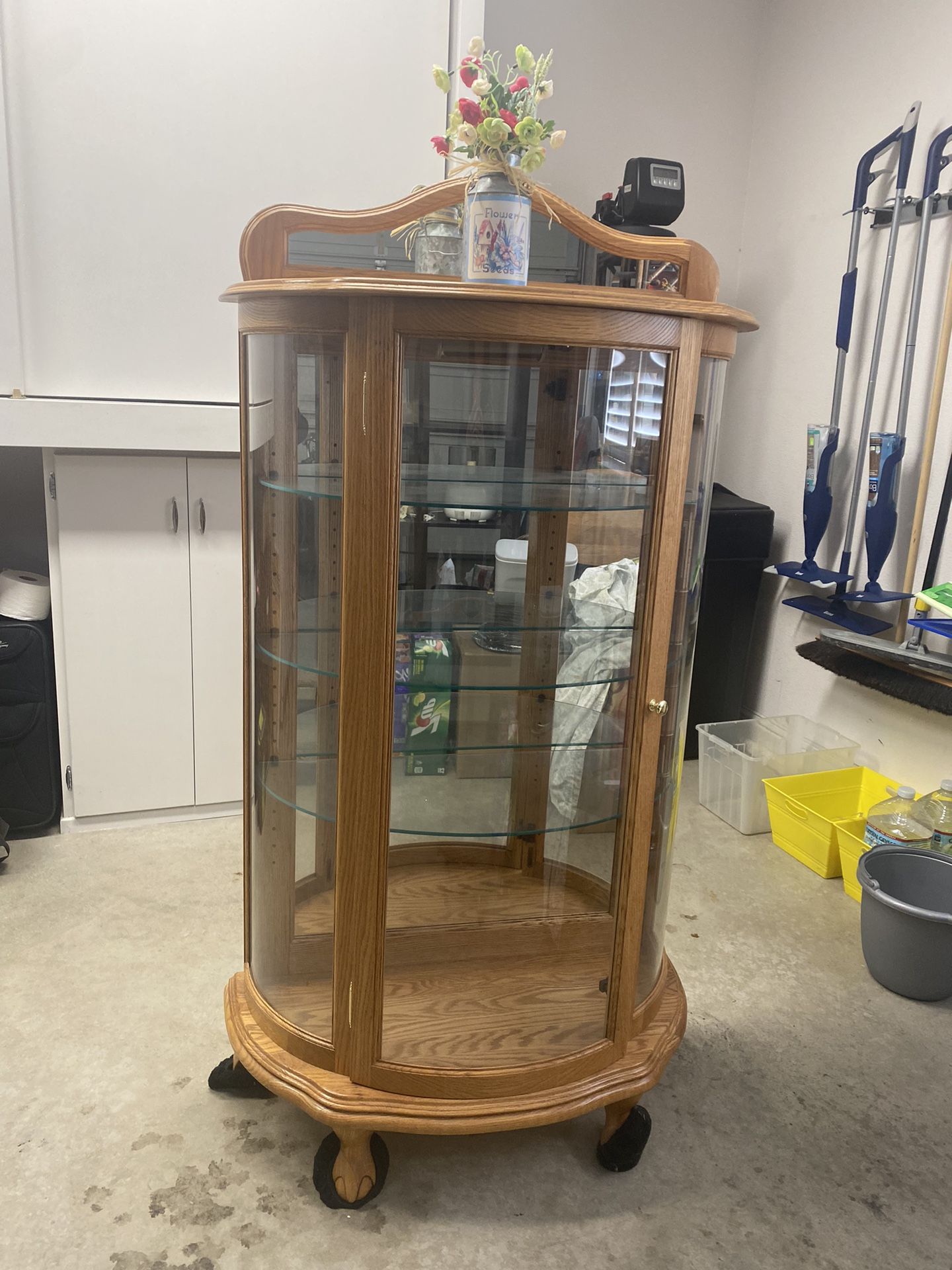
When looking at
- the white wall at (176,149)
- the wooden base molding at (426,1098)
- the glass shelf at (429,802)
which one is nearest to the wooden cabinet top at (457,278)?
the glass shelf at (429,802)

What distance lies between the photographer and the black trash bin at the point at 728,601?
3.11m

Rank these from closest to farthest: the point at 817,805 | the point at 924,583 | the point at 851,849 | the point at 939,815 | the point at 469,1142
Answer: the point at 469,1142 < the point at 939,815 < the point at 851,849 < the point at 924,583 < the point at 817,805

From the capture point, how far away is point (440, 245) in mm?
1485

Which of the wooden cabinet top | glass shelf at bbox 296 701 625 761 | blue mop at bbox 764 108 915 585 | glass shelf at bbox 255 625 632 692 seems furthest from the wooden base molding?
blue mop at bbox 764 108 915 585

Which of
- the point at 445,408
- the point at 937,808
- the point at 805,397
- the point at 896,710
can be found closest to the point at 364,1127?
the point at 445,408

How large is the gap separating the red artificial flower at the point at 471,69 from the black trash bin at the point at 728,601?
1.92 metres

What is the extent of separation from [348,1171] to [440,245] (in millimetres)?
1430

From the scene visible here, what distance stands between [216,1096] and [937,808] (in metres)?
1.73

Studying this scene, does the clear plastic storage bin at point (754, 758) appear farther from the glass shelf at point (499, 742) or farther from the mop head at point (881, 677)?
the glass shelf at point (499, 742)

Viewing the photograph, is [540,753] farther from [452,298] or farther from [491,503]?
[452,298]

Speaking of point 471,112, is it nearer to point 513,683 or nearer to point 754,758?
point 513,683

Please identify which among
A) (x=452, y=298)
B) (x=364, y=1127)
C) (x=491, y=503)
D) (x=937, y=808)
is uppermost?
(x=452, y=298)

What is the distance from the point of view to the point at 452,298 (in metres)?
1.23

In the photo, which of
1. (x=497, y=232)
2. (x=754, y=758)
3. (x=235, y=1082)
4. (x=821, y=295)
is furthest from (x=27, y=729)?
(x=821, y=295)
